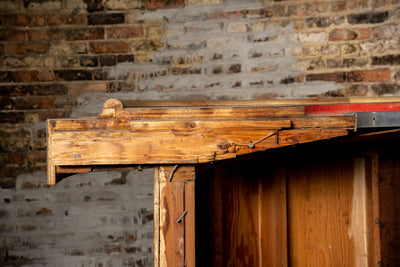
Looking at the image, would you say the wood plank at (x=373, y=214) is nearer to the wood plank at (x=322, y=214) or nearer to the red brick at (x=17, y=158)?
the wood plank at (x=322, y=214)

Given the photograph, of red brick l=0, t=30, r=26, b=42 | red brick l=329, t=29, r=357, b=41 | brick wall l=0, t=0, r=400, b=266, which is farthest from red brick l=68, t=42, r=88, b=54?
red brick l=329, t=29, r=357, b=41

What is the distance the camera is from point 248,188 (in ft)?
3.37

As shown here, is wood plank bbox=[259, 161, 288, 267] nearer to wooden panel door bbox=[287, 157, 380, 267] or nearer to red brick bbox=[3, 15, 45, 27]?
wooden panel door bbox=[287, 157, 380, 267]

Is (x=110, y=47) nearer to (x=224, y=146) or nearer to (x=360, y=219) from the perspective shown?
(x=224, y=146)

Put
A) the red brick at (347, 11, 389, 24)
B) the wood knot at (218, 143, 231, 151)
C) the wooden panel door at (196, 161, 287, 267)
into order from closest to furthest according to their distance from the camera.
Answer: the wood knot at (218, 143, 231, 151) → the wooden panel door at (196, 161, 287, 267) → the red brick at (347, 11, 389, 24)

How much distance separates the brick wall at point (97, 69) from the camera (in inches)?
63.4

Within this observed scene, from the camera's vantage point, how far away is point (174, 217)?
2.38 ft

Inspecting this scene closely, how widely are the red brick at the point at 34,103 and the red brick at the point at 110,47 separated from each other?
367 mm

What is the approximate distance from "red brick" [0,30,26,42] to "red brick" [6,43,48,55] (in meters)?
0.03

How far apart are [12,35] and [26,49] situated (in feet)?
0.35

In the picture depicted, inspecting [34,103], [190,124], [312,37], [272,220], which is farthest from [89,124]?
[312,37]

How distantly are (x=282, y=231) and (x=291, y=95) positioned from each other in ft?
2.61

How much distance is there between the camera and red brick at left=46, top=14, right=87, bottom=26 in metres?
1.64

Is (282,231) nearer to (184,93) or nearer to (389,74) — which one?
(184,93)
